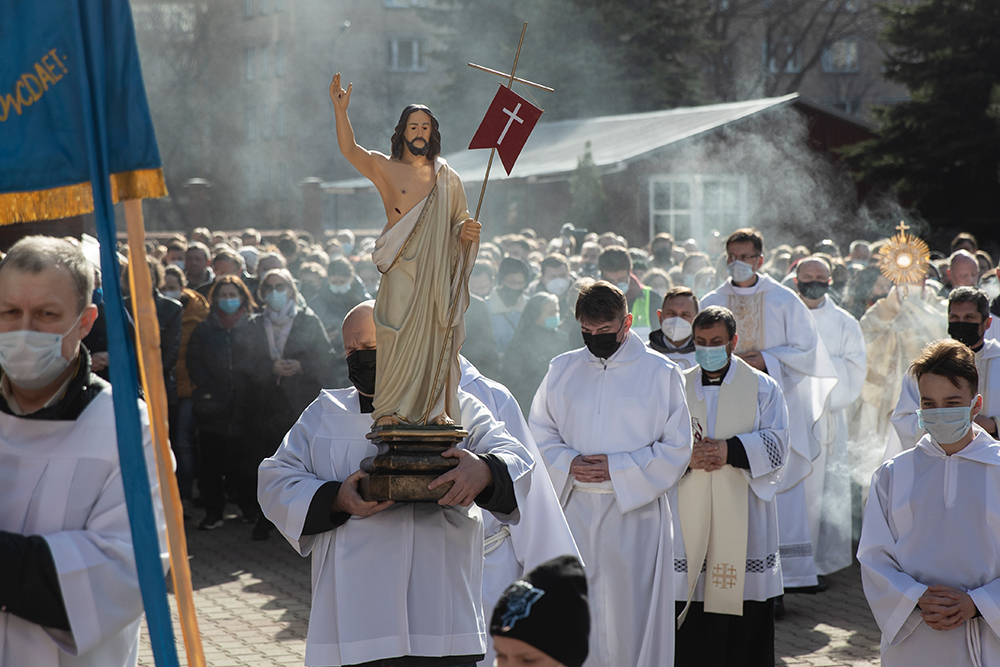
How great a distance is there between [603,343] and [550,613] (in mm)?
3201

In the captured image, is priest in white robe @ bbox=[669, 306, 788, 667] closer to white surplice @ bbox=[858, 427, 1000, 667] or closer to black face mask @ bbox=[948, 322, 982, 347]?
black face mask @ bbox=[948, 322, 982, 347]

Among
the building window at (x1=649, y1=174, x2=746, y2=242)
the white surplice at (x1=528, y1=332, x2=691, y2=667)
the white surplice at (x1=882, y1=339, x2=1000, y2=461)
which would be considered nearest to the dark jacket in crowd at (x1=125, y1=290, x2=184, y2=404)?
the white surplice at (x1=528, y1=332, x2=691, y2=667)

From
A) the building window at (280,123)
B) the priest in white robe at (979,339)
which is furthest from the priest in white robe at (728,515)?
the building window at (280,123)

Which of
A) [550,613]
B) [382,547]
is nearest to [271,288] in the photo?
[382,547]

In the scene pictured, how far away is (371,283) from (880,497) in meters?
7.67

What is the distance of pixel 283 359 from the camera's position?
962cm

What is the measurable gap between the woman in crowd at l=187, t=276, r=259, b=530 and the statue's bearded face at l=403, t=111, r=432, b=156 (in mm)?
Result: 6446

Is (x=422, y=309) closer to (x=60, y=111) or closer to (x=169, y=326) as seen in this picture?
(x=60, y=111)

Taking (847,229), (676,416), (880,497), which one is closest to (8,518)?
(880,497)

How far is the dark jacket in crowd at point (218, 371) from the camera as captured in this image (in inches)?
386

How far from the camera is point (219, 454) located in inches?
400

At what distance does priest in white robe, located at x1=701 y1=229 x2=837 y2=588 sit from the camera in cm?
784

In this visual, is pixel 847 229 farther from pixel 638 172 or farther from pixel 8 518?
pixel 8 518

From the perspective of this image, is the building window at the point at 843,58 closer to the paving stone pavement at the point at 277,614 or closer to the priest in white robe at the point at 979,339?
the paving stone pavement at the point at 277,614
